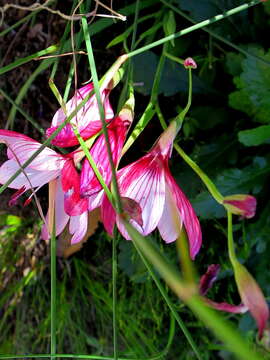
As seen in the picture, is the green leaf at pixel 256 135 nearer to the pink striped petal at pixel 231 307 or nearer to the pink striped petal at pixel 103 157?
the pink striped petal at pixel 103 157

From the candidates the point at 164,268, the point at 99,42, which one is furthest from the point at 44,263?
the point at 164,268

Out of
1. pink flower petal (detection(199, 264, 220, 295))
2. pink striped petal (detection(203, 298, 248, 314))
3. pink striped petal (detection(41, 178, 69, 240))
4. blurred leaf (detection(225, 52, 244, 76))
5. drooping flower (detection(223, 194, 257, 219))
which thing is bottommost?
pink striped petal (detection(203, 298, 248, 314))

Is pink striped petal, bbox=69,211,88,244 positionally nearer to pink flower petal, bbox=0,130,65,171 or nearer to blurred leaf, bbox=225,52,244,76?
pink flower petal, bbox=0,130,65,171

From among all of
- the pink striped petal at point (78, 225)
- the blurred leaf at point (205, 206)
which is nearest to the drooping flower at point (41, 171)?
the pink striped petal at point (78, 225)

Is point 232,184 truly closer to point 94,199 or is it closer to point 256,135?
point 256,135

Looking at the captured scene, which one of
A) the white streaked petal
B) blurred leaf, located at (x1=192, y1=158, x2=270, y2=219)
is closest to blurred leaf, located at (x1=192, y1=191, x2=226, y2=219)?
blurred leaf, located at (x1=192, y1=158, x2=270, y2=219)

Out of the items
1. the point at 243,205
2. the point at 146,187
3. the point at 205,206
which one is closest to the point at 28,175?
the point at 146,187

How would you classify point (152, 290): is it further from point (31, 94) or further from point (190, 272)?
point (190, 272)
